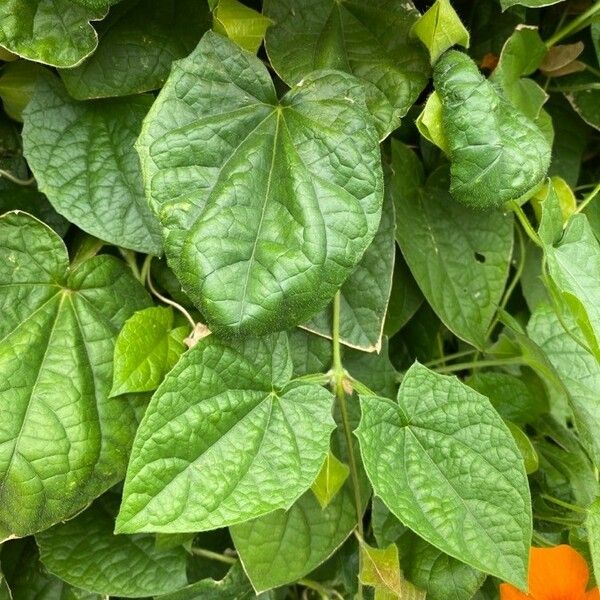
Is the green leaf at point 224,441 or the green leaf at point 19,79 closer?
the green leaf at point 224,441

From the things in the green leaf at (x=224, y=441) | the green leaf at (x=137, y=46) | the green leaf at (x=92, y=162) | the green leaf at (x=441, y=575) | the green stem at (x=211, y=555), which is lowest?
the green stem at (x=211, y=555)

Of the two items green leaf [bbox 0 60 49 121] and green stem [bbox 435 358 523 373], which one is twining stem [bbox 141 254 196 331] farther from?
green stem [bbox 435 358 523 373]

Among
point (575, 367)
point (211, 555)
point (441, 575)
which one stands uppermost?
point (575, 367)

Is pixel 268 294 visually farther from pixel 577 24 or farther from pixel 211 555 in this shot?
pixel 577 24

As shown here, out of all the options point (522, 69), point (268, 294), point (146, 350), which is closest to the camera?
point (268, 294)

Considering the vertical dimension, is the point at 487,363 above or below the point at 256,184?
below

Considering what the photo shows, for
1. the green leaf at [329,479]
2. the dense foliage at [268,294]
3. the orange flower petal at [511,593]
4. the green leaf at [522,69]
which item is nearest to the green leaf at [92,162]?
the dense foliage at [268,294]

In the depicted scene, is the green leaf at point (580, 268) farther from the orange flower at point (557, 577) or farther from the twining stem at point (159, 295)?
the twining stem at point (159, 295)

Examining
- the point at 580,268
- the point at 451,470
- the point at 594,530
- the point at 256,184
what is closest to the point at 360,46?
the point at 256,184
